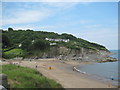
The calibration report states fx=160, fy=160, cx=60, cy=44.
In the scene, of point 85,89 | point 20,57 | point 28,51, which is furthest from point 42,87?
point 28,51

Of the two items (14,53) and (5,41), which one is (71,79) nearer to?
(14,53)

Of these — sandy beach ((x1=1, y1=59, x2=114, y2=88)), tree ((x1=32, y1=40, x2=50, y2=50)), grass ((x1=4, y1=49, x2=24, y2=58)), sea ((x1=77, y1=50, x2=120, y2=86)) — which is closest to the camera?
sandy beach ((x1=1, y1=59, x2=114, y2=88))

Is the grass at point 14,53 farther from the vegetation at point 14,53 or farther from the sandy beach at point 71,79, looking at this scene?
the sandy beach at point 71,79

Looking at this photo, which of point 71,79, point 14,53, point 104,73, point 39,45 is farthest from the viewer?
point 39,45

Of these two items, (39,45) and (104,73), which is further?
(39,45)

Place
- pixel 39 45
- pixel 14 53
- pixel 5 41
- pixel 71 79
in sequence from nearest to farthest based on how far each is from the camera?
1. pixel 71 79
2. pixel 14 53
3. pixel 5 41
4. pixel 39 45

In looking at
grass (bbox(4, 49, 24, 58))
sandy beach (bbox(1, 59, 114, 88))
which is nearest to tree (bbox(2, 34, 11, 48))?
grass (bbox(4, 49, 24, 58))

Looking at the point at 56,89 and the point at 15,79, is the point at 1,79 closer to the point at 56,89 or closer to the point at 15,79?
the point at 15,79

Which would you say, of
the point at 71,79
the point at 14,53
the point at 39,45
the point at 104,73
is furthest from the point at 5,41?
the point at 71,79

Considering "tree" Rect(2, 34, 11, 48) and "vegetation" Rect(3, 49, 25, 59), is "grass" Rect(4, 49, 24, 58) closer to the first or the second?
"vegetation" Rect(3, 49, 25, 59)

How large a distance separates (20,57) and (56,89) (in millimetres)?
41218

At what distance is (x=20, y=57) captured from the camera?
49.6 meters

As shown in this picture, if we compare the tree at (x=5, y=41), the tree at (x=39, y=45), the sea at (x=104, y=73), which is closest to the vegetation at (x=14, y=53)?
the tree at (x=5, y=41)

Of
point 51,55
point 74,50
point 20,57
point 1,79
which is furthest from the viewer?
point 74,50
